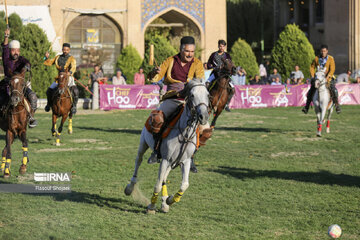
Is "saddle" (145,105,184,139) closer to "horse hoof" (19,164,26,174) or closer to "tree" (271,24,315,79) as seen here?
"horse hoof" (19,164,26,174)

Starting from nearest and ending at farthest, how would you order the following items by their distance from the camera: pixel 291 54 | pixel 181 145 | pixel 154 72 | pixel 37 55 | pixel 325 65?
pixel 181 145 → pixel 154 72 → pixel 325 65 → pixel 37 55 → pixel 291 54

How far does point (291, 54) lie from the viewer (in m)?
37.7

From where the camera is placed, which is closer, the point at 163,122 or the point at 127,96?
the point at 163,122

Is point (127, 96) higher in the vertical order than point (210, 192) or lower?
higher

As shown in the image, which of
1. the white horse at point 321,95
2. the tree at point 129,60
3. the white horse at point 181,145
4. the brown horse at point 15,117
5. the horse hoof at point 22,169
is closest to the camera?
the white horse at point 181,145

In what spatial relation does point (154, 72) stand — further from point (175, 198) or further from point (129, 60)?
point (129, 60)

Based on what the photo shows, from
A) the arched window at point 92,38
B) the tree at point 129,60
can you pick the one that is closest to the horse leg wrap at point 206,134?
the tree at point 129,60

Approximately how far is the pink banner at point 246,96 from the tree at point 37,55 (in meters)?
4.73

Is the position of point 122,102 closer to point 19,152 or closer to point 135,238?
point 19,152

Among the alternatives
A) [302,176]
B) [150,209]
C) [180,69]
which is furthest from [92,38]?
[150,209]

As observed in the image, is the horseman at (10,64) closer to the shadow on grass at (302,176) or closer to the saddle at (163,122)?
the saddle at (163,122)

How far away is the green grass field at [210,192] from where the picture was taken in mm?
7945

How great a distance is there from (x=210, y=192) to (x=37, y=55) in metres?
23.8

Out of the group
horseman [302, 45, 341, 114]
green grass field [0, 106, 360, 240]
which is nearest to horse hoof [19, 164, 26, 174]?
green grass field [0, 106, 360, 240]
